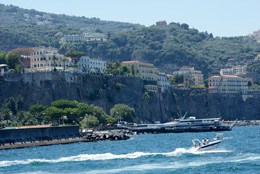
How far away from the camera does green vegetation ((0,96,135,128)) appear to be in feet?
479

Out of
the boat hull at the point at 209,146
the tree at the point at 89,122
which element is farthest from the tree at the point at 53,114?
the boat hull at the point at 209,146

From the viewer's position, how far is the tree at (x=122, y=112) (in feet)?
574

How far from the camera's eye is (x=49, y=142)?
119 meters

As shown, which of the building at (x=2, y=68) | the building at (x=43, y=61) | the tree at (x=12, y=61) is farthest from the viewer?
the building at (x=43, y=61)

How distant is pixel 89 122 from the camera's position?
15500 centimetres

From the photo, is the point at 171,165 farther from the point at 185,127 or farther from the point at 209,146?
the point at 185,127

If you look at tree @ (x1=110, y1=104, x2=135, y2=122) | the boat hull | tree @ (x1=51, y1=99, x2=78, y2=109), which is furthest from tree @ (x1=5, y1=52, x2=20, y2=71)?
the boat hull

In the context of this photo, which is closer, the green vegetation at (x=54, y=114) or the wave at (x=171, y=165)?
the wave at (x=171, y=165)

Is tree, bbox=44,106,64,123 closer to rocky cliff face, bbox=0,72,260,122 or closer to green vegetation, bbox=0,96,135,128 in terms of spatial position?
green vegetation, bbox=0,96,135,128

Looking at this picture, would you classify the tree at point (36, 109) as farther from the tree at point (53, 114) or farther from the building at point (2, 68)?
the building at point (2, 68)

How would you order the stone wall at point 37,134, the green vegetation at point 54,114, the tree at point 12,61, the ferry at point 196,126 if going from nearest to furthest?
the stone wall at point 37,134 < the green vegetation at point 54,114 < the ferry at point 196,126 < the tree at point 12,61

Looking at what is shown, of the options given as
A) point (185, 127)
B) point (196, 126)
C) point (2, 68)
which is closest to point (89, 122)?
point (185, 127)

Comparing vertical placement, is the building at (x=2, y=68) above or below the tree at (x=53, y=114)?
above

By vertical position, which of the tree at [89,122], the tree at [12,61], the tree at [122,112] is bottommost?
the tree at [89,122]
